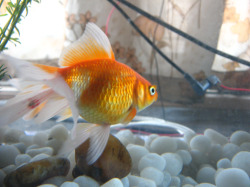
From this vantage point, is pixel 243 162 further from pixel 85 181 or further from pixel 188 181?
pixel 85 181

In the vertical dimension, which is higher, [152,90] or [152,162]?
[152,90]

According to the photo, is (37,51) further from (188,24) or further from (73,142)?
(73,142)

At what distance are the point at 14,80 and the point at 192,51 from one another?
50.0 inches

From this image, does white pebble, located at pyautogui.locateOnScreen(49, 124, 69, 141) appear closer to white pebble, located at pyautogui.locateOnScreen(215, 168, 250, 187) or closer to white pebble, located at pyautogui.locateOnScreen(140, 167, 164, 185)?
white pebble, located at pyautogui.locateOnScreen(140, 167, 164, 185)

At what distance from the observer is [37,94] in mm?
507

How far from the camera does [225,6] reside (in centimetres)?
118

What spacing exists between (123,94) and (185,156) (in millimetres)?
546

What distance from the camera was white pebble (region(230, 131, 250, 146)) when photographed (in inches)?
39.1

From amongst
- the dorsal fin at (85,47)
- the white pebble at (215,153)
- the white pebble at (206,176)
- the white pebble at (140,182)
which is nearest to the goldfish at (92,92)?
the dorsal fin at (85,47)

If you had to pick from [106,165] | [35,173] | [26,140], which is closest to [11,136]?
[26,140]

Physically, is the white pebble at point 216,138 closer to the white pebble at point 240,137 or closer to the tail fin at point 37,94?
the white pebble at point 240,137

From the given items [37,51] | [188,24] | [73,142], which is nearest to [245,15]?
[188,24]

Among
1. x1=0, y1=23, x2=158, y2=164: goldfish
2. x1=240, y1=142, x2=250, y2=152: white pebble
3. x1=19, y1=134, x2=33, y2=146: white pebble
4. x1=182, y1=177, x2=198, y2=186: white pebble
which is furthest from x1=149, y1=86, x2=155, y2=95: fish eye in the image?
x1=19, y1=134, x2=33, y2=146: white pebble

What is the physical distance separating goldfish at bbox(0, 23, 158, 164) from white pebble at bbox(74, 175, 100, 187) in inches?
5.5
